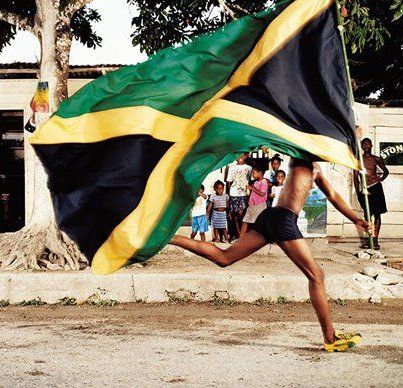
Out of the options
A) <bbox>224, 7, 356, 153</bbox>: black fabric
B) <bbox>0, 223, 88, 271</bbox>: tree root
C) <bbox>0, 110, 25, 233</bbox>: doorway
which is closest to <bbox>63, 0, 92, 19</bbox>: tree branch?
<bbox>0, 223, 88, 271</bbox>: tree root

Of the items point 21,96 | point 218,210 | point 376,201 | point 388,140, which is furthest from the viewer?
point 388,140

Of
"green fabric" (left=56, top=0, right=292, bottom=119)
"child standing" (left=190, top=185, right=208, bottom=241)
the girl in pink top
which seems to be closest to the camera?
"green fabric" (left=56, top=0, right=292, bottom=119)

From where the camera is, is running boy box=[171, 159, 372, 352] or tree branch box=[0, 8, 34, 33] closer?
running boy box=[171, 159, 372, 352]

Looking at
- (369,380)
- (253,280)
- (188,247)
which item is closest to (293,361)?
(369,380)

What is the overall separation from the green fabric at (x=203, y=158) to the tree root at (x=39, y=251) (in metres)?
4.49

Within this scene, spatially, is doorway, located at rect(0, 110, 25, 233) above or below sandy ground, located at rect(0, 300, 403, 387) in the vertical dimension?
above

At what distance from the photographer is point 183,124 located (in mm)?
6062

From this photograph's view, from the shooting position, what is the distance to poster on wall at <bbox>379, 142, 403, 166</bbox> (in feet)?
50.5

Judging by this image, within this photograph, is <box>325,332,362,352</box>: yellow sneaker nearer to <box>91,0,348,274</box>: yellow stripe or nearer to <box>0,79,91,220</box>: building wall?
<box>91,0,348,274</box>: yellow stripe

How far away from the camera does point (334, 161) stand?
18.7ft

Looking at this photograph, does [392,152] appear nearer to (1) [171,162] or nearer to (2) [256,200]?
(2) [256,200]

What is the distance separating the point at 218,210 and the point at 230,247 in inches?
282

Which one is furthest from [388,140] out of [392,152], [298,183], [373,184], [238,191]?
[298,183]

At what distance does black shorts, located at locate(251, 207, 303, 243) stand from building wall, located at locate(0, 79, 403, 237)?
8.57 metres
